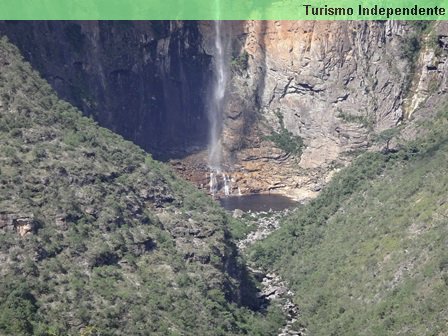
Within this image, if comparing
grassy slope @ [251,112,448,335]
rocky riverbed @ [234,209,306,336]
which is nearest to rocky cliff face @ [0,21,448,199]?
rocky riverbed @ [234,209,306,336]

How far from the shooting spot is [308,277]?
134125 millimetres

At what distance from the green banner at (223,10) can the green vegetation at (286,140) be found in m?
12.5

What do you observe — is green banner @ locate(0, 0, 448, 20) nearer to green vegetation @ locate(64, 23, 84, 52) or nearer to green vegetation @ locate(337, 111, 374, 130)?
green vegetation @ locate(64, 23, 84, 52)

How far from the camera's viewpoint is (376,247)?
128 m

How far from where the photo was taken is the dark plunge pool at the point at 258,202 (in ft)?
529

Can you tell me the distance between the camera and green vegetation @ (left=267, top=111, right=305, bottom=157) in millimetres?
169125

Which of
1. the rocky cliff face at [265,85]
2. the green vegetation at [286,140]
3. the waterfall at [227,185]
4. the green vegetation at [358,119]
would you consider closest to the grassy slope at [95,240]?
the rocky cliff face at [265,85]

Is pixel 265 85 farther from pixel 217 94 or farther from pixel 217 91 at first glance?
pixel 217 94

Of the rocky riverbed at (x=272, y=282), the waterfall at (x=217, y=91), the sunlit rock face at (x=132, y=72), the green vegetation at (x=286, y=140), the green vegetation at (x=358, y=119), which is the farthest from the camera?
the waterfall at (x=217, y=91)

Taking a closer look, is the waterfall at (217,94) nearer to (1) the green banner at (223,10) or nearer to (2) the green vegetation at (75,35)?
(1) the green banner at (223,10)

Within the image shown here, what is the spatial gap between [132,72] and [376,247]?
47.8 metres

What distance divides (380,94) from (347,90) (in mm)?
3755

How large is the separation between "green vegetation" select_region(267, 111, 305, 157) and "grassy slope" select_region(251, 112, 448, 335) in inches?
597

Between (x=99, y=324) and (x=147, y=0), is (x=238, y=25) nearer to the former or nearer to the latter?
(x=147, y=0)
